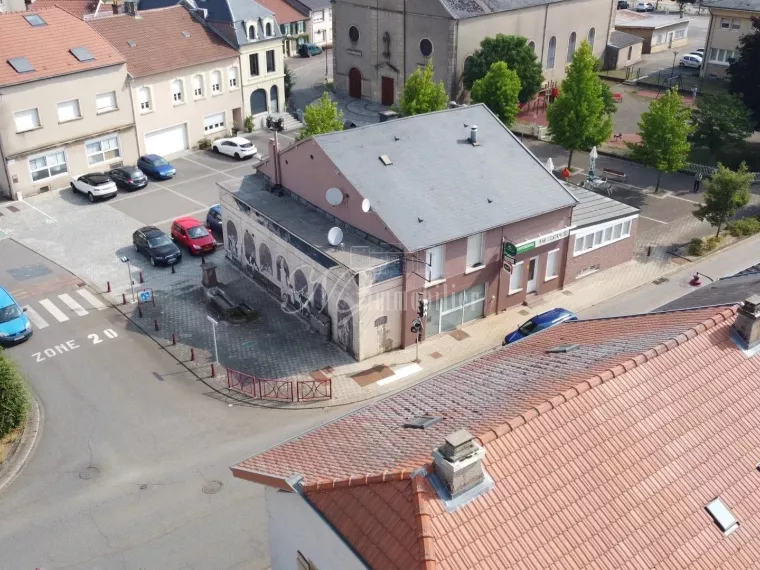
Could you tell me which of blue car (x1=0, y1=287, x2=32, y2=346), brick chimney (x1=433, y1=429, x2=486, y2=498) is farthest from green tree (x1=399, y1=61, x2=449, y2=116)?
brick chimney (x1=433, y1=429, x2=486, y2=498)

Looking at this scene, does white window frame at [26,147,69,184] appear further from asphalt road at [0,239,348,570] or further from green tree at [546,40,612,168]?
green tree at [546,40,612,168]

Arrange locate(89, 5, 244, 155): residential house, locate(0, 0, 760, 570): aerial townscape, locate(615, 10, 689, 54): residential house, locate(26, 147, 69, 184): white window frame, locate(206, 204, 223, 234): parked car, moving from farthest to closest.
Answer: locate(615, 10, 689, 54): residential house < locate(89, 5, 244, 155): residential house < locate(26, 147, 69, 184): white window frame < locate(206, 204, 223, 234): parked car < locate(0, 0, 760, 570): aerial townscape

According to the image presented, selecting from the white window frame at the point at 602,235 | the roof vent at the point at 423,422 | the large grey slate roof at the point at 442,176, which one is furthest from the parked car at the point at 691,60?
the roof vent at the point at 423,422

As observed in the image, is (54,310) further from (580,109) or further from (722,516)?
(580,109)

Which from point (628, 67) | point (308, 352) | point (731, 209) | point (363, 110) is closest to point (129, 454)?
point (308, 352)

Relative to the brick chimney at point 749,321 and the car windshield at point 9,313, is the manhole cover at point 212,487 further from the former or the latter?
the brick chimney at point 749,321
